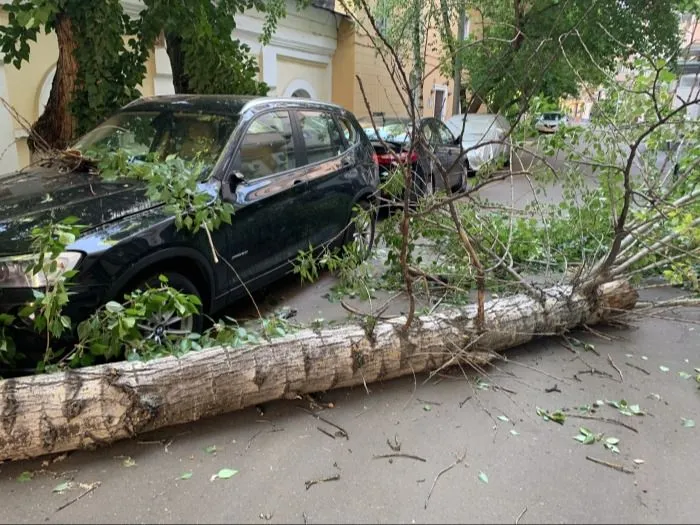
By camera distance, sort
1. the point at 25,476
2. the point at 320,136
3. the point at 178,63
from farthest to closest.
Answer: the point at 178,63, the point at 320,136, the point at 25,476

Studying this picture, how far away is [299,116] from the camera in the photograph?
16.4ft

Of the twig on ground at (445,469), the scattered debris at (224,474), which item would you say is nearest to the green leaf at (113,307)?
the scattered debris at (224,474)

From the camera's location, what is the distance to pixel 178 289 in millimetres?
3494

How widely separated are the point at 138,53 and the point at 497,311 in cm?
466

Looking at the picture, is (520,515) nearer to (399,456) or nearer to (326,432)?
(399,456)

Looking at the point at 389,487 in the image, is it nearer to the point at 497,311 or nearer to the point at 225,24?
the point at 497,311

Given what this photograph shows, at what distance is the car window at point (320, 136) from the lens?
5019mm

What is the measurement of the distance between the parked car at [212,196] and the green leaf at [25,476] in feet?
2.65

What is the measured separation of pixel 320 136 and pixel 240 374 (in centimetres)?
298

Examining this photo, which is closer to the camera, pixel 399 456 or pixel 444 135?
pixel 399 456

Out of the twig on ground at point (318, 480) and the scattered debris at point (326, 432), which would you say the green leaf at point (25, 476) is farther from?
the scattered debris at point (326, 432)

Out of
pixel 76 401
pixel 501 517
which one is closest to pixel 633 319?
pixel 501 517

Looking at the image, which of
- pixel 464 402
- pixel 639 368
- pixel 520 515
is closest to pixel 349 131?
pixel 464 402

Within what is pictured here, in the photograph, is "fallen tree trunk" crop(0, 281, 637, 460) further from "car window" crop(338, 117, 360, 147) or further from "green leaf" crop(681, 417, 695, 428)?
"car window" crop(338, 117, 360, 147)
